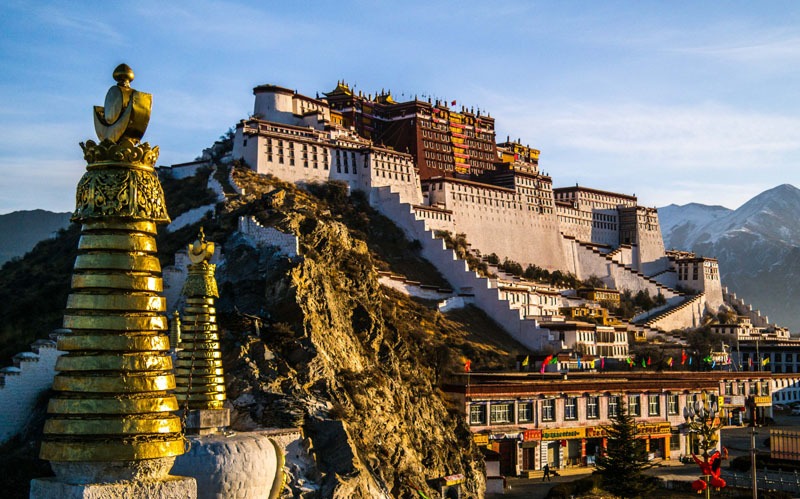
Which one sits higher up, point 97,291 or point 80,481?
point 97,291

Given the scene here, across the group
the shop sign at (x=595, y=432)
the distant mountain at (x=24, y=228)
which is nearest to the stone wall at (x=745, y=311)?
the shop sign at (x=595, y=432)

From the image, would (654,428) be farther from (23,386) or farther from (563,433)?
(23,386)

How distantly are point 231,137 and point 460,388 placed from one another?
43.9 m

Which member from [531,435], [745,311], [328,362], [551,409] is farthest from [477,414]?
[745,311]

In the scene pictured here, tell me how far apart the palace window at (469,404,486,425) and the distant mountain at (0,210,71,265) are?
300 ft

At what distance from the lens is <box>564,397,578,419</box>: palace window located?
52844mm

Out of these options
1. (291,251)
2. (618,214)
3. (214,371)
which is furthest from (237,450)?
(618,214)

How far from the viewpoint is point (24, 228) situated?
457 ft

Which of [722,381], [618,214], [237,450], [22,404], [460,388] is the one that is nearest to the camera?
[237,450]

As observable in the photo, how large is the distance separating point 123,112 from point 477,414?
4101 centimetres

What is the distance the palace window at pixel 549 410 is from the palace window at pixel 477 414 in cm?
391

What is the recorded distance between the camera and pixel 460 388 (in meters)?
49.0

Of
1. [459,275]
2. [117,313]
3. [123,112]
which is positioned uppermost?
[459,275]

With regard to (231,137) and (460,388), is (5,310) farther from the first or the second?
(231,137)
